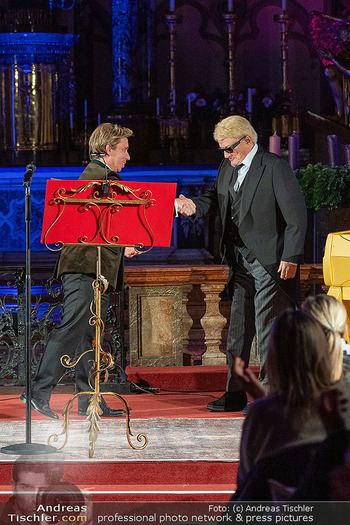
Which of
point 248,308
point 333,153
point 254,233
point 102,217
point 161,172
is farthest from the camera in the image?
point 161,172

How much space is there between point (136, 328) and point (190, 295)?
309cm

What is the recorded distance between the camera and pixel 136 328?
659 cm

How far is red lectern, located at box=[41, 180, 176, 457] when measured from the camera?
4688mm

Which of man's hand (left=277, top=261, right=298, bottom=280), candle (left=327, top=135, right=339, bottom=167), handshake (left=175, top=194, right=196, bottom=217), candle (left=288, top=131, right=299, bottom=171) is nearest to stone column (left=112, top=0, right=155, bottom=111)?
candle (left=288, top=131, right=299, bottom=171)

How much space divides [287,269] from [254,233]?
0.93 ft

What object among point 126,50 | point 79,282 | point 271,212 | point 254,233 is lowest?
point 79,282

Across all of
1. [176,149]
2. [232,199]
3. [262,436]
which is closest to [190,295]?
[176,149]

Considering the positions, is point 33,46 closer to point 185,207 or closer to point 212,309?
point 212,309

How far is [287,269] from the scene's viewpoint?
5379mm

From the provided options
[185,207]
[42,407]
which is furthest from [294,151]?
[42,407]

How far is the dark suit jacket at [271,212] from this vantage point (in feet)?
17.7

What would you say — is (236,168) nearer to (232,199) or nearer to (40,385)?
(232,199)

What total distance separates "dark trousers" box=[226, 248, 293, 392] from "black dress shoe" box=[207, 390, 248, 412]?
0.12 feet

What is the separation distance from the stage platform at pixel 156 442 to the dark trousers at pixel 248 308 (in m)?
0.37
